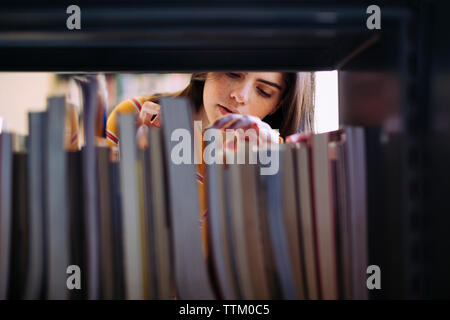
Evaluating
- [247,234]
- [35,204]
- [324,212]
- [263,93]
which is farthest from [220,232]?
[263,93]

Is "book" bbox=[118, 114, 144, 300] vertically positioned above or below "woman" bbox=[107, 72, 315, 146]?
below

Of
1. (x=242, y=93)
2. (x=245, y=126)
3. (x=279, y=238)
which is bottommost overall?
(x=279, y=238)

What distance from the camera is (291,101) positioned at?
779 millimetres

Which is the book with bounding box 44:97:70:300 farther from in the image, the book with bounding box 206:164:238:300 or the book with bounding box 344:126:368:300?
the book with bounding box 344:126:368:300

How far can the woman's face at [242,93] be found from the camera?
75 cm

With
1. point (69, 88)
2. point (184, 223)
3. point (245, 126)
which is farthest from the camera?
point (69, 88)

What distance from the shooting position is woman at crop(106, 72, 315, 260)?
75 centimetres

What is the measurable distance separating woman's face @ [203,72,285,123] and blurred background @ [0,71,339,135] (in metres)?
0.07

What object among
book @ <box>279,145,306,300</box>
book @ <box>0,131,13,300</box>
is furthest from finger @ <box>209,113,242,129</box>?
book @ <box>0,131,13,300</box>

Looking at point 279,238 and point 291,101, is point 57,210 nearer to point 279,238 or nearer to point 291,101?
point 279,238

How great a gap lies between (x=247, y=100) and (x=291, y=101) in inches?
4.1

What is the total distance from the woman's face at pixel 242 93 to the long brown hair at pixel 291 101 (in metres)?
0.01

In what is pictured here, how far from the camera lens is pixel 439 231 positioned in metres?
0.48
